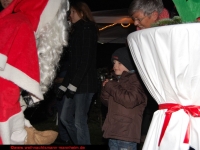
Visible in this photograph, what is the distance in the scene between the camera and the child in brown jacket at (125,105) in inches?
137

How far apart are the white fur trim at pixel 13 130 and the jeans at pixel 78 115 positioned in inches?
88.0

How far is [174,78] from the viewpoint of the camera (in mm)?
2182

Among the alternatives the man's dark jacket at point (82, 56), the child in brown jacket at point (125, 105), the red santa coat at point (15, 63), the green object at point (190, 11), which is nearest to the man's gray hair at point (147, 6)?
the child in brown jacket at point (125, 105)

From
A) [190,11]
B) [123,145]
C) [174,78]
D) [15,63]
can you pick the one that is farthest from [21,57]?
[123,145]

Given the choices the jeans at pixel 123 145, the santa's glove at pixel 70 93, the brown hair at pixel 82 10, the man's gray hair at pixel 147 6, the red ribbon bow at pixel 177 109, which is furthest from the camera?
the brown hair at pixel 82 10

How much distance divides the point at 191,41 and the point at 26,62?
96 cm

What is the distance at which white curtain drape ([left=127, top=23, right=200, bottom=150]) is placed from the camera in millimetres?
2109

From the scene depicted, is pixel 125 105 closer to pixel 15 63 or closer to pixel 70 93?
pixel 70 93

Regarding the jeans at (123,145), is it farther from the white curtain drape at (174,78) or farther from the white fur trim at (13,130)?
the white fur trim at (13,130)

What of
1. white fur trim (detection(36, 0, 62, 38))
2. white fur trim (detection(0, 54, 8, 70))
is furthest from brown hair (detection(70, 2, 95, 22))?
white fur trim (detection(0, 54, 8, 70))

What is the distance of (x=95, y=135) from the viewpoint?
6305 millimetres

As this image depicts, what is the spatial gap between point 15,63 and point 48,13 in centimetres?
43

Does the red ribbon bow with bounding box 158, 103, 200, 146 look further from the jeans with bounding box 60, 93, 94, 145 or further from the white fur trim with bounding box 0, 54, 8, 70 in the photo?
the jeans with bounding box 60, 93, 94, 145

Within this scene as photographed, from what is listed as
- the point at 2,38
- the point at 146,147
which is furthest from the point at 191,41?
the point at 2,38
